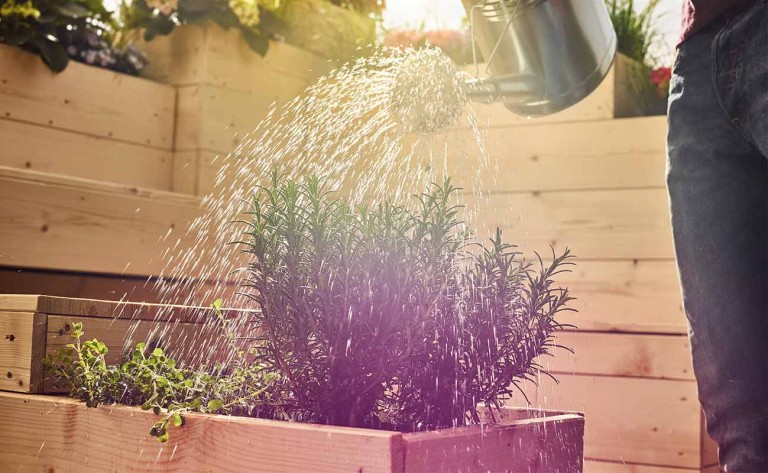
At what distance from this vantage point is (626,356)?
87.5 inches

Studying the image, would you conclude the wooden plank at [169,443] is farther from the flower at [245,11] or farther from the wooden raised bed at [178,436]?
the flower at [245,11]

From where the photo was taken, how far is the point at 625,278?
8.21 feet

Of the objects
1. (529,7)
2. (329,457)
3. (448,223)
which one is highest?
(529,7)

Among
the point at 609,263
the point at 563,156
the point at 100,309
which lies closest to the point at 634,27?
the point at 563,156

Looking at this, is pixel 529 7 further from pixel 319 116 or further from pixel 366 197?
pixel 319 116

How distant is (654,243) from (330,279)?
5.58 feet

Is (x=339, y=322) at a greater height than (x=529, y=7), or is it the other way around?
(x=529, y=7)

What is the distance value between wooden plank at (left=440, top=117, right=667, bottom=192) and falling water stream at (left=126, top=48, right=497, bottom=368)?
0.01 meters

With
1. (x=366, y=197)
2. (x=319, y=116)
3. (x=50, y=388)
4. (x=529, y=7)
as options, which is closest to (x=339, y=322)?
(x=50, y=388)

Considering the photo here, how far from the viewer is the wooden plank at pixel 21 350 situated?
127 cm

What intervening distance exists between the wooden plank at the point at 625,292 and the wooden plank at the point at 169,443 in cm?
154

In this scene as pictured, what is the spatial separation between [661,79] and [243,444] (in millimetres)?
2168

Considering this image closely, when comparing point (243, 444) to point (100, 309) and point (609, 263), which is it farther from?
point (609, 263)

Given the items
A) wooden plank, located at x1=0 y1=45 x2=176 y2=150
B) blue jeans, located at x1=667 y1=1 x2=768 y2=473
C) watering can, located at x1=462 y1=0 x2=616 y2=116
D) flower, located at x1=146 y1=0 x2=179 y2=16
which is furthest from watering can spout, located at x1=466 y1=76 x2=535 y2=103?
flower, located at x1=146 y1=0 x2=179 y2=16
